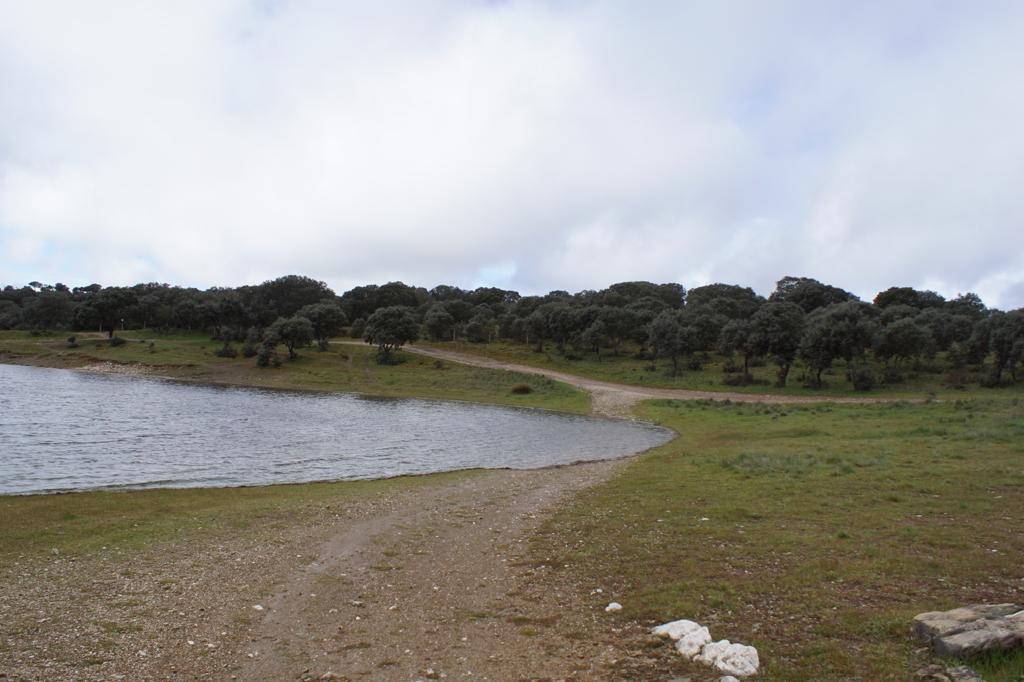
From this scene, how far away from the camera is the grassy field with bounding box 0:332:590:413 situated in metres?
73.3

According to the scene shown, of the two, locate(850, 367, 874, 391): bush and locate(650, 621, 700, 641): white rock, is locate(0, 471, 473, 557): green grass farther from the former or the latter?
locate(850, 367, 874, 391): bush

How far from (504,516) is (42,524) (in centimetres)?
1368

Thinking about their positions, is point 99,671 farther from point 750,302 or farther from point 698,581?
point 750,302

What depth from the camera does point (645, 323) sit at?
10781 centimetres

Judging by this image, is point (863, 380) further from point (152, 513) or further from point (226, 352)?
point (226, 352)

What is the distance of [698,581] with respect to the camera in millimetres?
11797

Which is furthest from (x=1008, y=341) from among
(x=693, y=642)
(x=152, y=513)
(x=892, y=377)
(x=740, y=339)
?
(x=152, y=513)

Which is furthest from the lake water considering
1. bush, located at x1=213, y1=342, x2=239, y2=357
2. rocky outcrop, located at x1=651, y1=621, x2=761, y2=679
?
bush, located at x1=213, y1=342, x2=239, y2=357

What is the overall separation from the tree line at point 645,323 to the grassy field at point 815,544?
3968 centimetres

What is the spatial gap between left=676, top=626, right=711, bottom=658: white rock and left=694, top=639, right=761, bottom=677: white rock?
134 mm

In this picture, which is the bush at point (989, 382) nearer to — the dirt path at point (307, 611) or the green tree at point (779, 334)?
the green tree at point (779, 334)

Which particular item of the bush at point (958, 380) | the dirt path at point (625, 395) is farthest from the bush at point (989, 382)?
the dirt path at point (625, 395)

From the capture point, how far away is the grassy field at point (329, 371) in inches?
2885

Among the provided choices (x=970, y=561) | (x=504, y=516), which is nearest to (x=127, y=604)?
(x=504, y=516)
